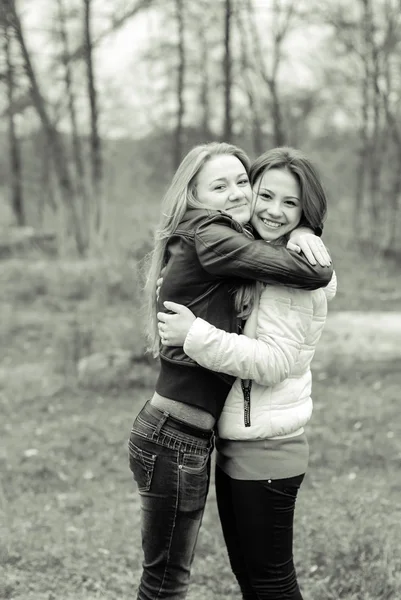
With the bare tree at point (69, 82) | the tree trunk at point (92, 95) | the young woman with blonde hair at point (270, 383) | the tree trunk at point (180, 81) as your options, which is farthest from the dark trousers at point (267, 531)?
the tree trunk at point (180, 81)

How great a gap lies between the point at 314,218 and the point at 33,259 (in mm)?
12132

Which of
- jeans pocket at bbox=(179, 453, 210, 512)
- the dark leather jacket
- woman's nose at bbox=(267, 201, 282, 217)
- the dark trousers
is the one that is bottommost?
the dark trousers

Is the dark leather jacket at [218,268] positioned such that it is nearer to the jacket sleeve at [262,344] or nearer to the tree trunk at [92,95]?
the jacket sleeve at [262,344]

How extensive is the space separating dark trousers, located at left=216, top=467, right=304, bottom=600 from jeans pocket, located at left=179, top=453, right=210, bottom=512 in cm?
10

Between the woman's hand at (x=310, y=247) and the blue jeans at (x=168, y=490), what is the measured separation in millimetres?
589

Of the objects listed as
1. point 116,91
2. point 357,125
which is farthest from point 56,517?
point 357,125

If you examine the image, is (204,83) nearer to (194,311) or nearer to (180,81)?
(180,81)

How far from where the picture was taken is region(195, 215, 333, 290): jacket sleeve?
2008 millimetres

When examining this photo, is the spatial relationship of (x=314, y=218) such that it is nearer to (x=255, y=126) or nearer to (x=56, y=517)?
(x=56, y=517)

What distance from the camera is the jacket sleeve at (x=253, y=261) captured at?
6.59ft

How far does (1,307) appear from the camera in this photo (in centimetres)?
1029

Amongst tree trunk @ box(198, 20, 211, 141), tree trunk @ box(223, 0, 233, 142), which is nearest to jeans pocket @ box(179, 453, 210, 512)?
tree trunk @ box(223, 0, 233, 142)

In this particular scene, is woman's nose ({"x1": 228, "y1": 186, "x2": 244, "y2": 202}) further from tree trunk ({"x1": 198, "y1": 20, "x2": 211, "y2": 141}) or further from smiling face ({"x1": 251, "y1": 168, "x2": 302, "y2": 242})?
tree trunk ({"x1": 198, "y1": 20, "x2": 211, "y2": 141})

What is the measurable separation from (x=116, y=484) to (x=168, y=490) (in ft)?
8.95
